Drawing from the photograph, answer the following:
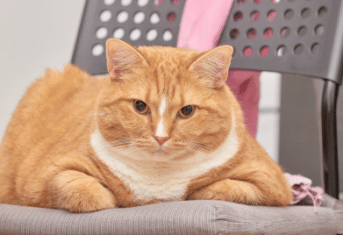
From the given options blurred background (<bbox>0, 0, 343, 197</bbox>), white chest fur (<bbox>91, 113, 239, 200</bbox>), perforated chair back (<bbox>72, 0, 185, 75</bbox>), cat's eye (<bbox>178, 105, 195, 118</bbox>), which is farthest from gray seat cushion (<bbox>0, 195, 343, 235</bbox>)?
blurred background (<bbox>0, 0, 343, 197</bbox>)

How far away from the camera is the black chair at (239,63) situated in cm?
78

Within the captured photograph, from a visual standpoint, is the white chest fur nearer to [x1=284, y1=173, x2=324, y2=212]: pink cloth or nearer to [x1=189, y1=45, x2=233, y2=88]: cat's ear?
[x1=189, y1=45, x2=233, y2=88]: cat's ear

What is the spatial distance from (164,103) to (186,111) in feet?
0.22

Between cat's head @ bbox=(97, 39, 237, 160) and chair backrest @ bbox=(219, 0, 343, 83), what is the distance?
0.88 ft

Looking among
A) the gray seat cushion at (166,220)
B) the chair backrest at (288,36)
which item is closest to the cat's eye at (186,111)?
the gray seat cushion at (166,220)

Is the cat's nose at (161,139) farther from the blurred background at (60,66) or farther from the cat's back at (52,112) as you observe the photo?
the blurred background at (60,66)

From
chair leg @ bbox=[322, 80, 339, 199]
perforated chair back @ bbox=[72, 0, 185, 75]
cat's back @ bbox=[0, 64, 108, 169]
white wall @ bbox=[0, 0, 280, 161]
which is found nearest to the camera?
chair leg @ bbox=[322, 80, 339, 199]

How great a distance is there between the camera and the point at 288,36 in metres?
1.26

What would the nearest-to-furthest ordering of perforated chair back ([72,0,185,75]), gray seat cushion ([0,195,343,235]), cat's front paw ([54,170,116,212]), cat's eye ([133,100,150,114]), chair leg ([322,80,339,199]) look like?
gray seat cushion ([0,195,343,235])
cat's front paw ([54,170,116,212])
cat's eye ([133,100,150,114])
chair leg ([322,80,339,199])
perforated chair back ([72,0,185,75])

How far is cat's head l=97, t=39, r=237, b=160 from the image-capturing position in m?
0.98

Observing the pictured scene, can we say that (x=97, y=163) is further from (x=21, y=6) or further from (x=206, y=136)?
(x=21, y=6)

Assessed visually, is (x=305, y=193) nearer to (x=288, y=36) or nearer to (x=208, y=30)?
(x=288, y=36)

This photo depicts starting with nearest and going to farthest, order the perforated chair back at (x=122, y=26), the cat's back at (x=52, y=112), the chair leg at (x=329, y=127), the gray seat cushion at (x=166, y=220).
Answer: the gray seat cushion at (x=166, y=220), the chair leg at (x=329, y=127), the cat's back at (x=52, y=112), the perforated chair back at (x=122, y=26)

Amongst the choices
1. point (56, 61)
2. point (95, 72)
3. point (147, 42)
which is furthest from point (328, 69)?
point (56, 61)
